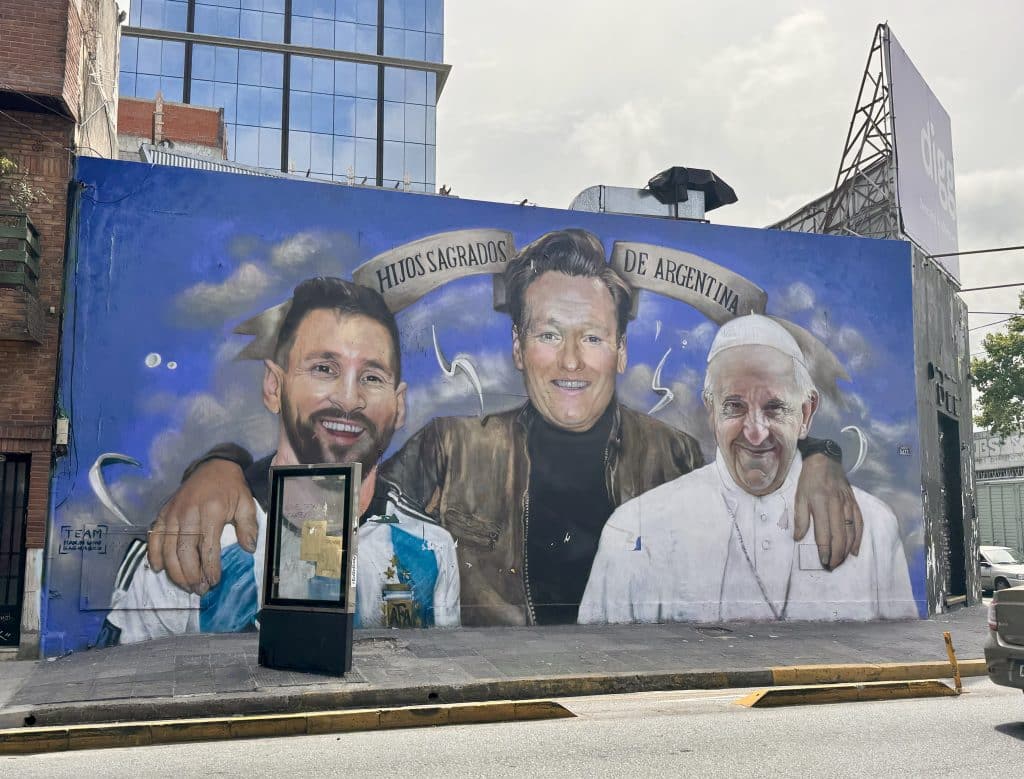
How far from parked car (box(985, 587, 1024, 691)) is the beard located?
322 inches

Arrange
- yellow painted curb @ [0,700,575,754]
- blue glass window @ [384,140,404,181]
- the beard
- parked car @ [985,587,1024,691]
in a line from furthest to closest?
blue glass window @ [384,140,404,181] < the beard < parked car @ [985,587,1024,691] < yellow painted curb @ [0,700,575,754]

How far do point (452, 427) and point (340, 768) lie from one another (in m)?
7.71

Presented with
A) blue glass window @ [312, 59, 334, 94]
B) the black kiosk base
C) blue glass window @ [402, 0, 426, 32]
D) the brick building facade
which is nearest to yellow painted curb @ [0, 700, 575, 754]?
the black kiosk base

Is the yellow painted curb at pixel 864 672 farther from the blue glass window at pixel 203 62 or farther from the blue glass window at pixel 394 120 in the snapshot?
the blue glass window at pixel 203 62

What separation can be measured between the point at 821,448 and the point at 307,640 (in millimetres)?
9614

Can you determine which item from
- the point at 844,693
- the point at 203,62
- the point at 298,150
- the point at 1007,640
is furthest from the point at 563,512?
the point at 203,62

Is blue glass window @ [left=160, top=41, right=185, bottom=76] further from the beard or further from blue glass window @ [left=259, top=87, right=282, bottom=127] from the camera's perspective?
the beard

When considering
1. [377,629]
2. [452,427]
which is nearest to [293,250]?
[452,427]

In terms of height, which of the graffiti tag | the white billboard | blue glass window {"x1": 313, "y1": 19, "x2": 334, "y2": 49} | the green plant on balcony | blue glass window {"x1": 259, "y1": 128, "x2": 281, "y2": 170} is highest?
blue glass window {"x1": 313, "y1": 19, "x2": 334, "y2": 49}

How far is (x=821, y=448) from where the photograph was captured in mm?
16328

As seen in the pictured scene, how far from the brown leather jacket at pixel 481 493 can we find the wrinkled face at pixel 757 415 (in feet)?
10.9

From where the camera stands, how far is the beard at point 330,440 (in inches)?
541

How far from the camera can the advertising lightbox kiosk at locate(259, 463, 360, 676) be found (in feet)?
34.3

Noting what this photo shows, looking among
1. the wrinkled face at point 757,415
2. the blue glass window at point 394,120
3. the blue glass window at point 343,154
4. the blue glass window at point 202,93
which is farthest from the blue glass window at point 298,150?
the wrinkled face at point 757,415
